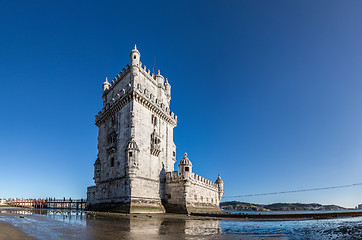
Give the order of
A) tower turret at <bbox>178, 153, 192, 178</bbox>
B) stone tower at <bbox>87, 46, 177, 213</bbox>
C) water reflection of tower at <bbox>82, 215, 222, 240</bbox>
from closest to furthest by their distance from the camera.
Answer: water reflection of tower at <bbox>82, 215, 222, 240</bbox>
stone tower at <bbox>87, 46, 177, 213</bbox>
tower turret at <bbox>178, 153, 192, 178</bbox>

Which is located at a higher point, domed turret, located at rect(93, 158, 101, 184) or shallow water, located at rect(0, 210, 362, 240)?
domed turret, located at rect(93, 158, 101, 184)

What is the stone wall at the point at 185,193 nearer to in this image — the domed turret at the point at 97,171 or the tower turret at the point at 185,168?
the tower turret at the point at 185,168

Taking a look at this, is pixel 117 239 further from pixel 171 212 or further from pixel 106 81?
pixel 106 81

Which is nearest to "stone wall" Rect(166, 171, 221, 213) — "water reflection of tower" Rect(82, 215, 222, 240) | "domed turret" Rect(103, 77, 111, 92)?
"water reflection of tower" Rect(82, 215, 222, 240)

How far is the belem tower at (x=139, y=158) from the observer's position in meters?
30.7

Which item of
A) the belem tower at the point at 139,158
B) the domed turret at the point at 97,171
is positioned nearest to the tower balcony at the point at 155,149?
the belem tower at the point at 139,158

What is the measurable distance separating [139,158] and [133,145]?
2.21 m

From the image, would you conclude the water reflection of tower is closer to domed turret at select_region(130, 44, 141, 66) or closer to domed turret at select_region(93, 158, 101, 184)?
domed turret at select_region(93, 158, 101, 184)

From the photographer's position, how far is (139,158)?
1240 inches

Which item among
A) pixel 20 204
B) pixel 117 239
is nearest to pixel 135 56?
pixel 117 239

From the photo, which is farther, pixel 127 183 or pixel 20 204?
pixel 20 204

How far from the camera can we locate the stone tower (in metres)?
30.5

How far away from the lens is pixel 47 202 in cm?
6725

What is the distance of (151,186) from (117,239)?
23349mm
